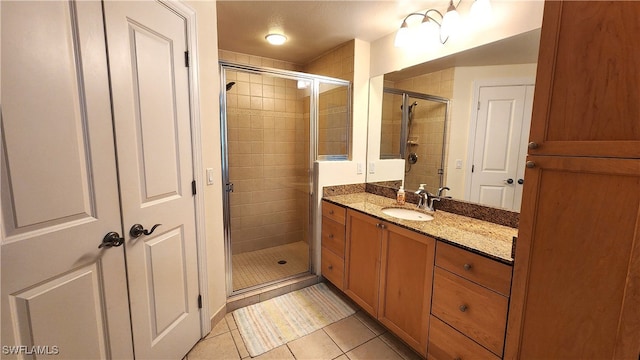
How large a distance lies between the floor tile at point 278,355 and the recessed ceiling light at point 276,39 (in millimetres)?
2525

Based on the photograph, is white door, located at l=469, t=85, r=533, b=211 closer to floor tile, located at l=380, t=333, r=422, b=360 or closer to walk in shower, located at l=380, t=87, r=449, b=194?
walk in shower, located at l=380, t=87, r=449, b=194

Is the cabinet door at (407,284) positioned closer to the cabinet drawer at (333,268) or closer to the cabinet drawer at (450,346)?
the cabinet drawer at (450,346)

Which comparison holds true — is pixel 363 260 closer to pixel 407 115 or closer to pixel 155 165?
pixel 407 115

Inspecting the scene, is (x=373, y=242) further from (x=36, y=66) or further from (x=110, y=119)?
(x=36, y=66)

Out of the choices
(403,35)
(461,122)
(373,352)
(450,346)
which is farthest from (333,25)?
(373,352)

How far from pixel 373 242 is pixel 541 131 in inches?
46.8

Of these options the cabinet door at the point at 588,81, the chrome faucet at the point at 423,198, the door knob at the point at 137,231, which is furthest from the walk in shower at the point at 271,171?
the cabinet door at the point at 588,81

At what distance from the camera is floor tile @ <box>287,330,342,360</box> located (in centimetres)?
162

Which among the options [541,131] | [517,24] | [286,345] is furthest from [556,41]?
[286,345]

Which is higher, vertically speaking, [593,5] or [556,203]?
[593,5]

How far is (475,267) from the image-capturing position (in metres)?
1.21

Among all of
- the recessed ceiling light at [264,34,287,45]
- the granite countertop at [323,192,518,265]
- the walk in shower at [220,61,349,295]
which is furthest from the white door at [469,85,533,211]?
the recessed ceiling light at [264,34,287,45]

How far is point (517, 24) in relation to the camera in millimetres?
1450

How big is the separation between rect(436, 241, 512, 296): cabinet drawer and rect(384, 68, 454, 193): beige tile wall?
82 cm
